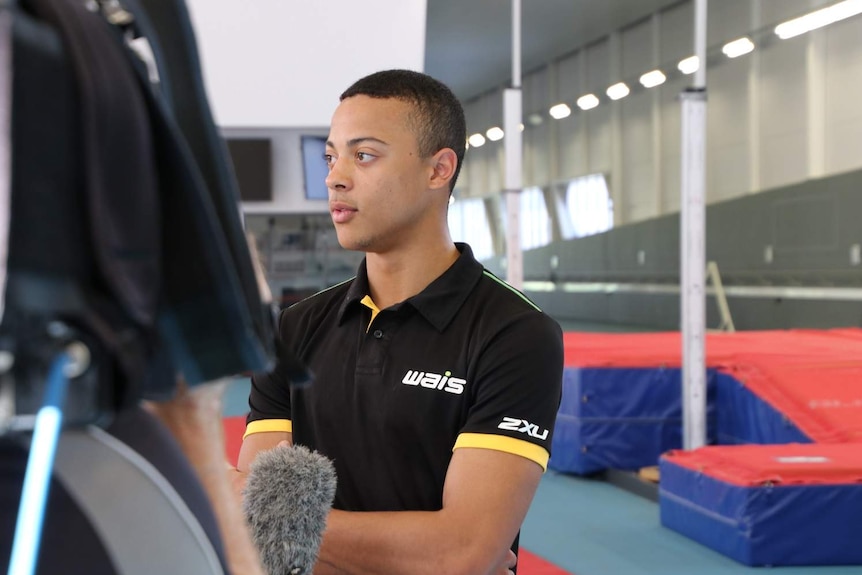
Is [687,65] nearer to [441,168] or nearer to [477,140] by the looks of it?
[477,140]

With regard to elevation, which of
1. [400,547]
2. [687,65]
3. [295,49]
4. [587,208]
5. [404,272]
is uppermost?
[687,65]

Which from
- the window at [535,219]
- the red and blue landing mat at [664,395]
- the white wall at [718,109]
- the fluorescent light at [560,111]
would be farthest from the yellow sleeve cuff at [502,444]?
the window at [535,219]

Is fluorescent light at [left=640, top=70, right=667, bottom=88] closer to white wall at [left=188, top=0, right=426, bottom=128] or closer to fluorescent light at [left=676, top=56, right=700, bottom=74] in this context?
fluorescent light at [left=676, top=56, right=700, bottom=74]

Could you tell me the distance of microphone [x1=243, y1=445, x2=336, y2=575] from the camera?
1.20 m

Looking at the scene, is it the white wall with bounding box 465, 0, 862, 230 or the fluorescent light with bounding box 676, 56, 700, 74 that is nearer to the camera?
the white wall with bounding box 465, 0, 862, 230

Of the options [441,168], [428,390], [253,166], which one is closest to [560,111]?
[253,166]

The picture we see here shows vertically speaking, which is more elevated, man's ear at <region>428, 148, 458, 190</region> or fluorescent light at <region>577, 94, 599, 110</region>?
fluorescent light at <region>577, 94, 599, 110</region>

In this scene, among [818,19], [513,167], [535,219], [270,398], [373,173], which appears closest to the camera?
[373,173]

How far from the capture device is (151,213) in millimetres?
635

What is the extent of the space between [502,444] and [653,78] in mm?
17283

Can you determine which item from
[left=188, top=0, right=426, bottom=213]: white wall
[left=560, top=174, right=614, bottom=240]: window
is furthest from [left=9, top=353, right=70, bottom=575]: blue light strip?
Result: [left=560, top=174, right=614, bottom=240]: window

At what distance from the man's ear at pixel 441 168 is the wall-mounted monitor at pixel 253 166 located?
799cm

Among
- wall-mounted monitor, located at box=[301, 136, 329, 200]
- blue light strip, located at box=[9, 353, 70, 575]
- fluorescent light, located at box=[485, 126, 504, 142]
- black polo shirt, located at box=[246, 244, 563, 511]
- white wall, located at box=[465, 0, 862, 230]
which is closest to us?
blue light strip, located at box=[9, 353, 70, 575]

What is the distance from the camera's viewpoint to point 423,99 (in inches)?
71.1
